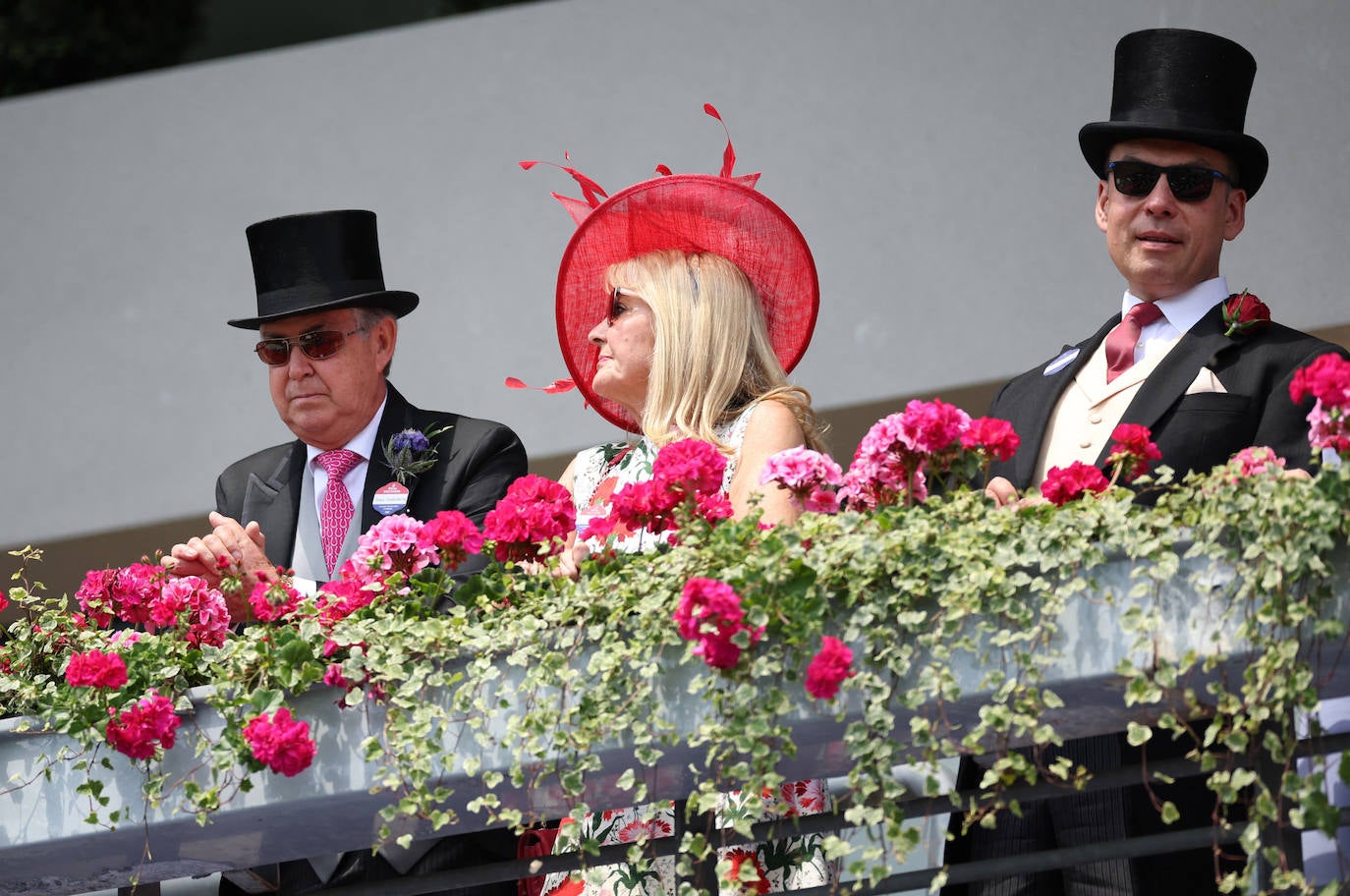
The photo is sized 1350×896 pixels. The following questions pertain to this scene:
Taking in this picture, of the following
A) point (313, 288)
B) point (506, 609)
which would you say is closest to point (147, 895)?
point (506, 609)

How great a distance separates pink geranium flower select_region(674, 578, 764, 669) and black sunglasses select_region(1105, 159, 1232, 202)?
126 cm

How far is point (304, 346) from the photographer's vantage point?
3953 mm

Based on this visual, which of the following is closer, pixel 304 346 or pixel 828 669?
pixel 828 669

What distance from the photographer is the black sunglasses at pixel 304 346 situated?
394cm

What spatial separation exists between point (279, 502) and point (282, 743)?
1.30 m

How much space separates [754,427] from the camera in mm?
3266

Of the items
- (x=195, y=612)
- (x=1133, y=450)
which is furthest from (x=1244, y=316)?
(x=195, y=612)

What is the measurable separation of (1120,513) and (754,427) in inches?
38.0

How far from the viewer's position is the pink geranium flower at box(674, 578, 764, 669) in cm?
242

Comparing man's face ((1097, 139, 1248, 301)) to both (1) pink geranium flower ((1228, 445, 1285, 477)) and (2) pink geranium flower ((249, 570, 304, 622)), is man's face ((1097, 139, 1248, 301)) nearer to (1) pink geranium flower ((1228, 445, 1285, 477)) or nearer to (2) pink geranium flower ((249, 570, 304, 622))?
(1) pink geranium flower ((1228, 445, 1285, 477))

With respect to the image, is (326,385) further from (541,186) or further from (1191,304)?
(541,186)

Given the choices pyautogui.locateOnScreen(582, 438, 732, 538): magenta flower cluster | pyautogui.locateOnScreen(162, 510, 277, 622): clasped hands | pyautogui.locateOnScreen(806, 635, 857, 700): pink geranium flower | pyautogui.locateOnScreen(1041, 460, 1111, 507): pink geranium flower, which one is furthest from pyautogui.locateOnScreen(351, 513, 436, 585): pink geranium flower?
pyautogui.locateOnScreen(1041, 460, 1111, 507): pink geranium flower

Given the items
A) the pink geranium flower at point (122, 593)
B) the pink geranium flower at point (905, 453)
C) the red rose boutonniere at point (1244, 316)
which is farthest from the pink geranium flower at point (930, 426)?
the pink geranium flower at point (122, 593)

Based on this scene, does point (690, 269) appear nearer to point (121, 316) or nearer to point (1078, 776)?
point (1078, 776)
